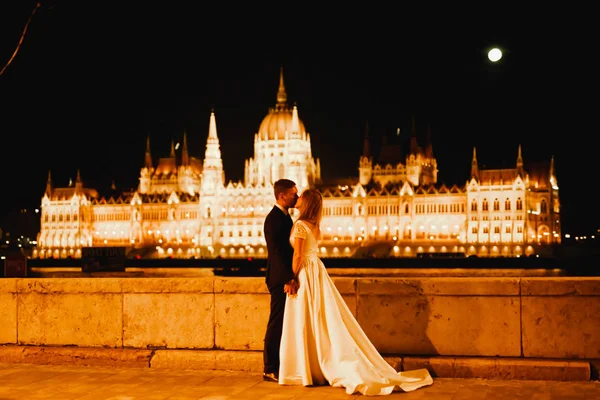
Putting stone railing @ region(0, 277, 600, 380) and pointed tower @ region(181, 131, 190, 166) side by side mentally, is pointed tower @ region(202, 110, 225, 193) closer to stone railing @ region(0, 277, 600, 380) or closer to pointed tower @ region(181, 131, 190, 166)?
pointed tower @ region(181, 131, 190, 166)

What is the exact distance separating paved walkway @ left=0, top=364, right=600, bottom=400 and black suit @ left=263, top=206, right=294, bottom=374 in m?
0.36

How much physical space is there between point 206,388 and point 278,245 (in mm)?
1640

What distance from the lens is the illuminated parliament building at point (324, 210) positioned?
113188 mm

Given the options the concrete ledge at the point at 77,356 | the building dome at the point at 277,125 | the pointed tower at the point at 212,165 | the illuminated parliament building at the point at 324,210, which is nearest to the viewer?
the concrete ledge at the point at 77,356

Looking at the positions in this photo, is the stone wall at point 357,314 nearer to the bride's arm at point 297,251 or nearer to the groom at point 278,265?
the groom at point 278,265

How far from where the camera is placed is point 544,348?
884cm

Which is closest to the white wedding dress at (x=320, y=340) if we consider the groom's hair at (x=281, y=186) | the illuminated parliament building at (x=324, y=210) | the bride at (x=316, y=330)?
the bride at (x=316, y=330)

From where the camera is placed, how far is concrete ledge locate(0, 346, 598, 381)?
8531 millimetres

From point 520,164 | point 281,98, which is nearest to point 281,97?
point 281,98

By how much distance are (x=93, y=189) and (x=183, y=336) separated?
484ft

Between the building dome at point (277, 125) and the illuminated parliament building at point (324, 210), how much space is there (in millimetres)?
178

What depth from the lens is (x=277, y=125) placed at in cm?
14125

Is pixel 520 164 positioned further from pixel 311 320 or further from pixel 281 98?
pixel 311 320

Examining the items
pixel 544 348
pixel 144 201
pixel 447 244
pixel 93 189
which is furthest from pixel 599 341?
pixel 93 189
